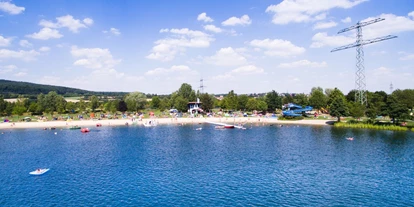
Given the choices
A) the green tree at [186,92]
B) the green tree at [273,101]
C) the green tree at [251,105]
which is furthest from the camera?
the green tree at [186,92]

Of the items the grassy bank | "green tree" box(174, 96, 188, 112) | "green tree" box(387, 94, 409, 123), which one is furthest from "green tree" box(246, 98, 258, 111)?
"green tree" box(387, 94, 409, 123)

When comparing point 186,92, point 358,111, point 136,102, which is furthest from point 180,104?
point 358,111

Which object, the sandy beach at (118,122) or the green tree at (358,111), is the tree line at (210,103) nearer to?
the green tree at (358,111)

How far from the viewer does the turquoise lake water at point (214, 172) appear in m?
32.5

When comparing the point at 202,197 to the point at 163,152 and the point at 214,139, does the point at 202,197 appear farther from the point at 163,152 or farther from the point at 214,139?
the point at 214,139

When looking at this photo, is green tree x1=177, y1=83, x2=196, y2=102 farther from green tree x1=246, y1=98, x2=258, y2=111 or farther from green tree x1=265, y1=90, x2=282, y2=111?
green tree x1=265, y1=90, x2=282, y2=111

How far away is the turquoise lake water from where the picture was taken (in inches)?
1281

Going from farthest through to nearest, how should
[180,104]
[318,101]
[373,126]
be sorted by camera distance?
[180,104] → [318,101] → [373,126]

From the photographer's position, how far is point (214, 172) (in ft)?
139

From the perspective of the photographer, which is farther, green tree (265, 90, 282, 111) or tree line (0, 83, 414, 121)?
green tree (265, 90, 282, 111)

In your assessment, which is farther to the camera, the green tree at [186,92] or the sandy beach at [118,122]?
the green tree at [186,92]

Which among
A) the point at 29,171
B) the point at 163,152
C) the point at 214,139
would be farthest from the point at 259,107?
the point at 29,171

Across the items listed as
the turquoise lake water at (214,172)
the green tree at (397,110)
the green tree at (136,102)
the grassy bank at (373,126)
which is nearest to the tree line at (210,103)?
the green tree at (136,102)

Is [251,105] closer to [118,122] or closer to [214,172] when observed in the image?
[118,122]
